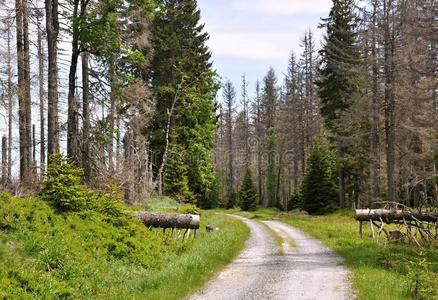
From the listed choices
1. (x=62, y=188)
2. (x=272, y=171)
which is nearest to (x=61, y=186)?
(x=62, y=188)

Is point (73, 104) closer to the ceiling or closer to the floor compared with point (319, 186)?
closer to the ceiling

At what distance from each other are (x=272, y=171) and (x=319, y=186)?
2160 cm

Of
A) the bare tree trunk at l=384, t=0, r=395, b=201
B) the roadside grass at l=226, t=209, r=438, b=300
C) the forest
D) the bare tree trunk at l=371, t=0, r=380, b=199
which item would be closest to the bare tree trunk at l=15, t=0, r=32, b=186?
the forest

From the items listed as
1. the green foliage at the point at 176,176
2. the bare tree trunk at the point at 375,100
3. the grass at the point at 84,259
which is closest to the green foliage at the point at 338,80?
the bare tree trunk at the point at 375,100

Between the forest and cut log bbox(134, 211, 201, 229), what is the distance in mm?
501

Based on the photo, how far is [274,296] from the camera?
9.91 metres

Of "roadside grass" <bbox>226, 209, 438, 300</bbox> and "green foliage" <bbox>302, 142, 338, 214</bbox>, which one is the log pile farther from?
"green foliage" <bbox>302, 142, 338, 214</bbox>

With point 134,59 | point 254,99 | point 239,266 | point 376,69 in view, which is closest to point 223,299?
point 239,266

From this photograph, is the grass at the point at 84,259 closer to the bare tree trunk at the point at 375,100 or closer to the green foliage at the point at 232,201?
the bare tree trunk at the point at 375,100

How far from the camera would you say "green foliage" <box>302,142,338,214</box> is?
1729 inches

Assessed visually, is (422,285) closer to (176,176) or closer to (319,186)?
(176,176)

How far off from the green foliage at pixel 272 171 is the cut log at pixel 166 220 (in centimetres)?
4587

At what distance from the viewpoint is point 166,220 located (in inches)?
743

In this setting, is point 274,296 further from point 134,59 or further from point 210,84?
point 210,84
